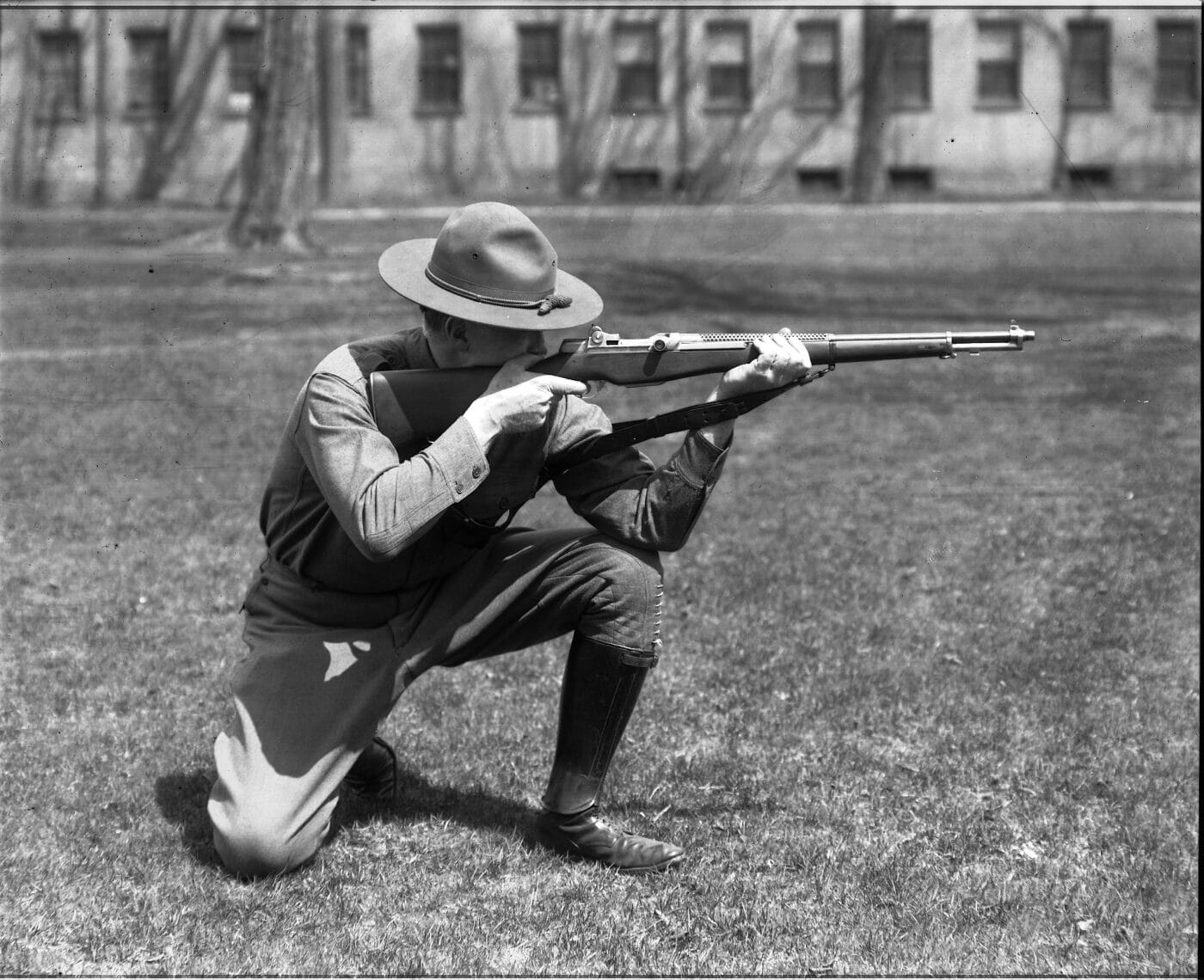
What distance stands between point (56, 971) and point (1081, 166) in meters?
21.8

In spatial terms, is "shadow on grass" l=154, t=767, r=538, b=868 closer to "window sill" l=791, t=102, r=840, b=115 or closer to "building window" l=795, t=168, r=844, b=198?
"building window" l=795, t=168, r=844, b=198

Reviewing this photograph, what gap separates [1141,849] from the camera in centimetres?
411

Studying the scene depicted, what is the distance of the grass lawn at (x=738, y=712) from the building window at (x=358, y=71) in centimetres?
970

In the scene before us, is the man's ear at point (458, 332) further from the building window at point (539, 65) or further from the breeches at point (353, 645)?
the building window at point (539, 65)

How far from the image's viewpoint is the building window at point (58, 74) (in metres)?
16.0

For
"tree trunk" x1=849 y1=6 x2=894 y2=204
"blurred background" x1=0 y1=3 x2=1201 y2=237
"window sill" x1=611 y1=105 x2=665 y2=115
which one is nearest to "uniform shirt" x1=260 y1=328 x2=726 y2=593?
"blurred background" x1=0 y1=3 x2=1201 y2=237

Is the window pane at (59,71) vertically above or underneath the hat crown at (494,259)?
above

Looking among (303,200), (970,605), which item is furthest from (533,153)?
(970,605)

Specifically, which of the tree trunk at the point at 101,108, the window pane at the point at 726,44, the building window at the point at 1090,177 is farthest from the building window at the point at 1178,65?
the tree trunk at the point at 101,108

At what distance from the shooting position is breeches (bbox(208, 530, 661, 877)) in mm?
3846

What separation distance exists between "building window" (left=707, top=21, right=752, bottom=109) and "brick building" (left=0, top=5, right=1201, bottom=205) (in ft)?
0.17

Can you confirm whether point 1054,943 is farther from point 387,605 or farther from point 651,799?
point 387,605

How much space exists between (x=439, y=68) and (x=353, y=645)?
15.4 metres

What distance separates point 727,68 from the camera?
17.7 m
